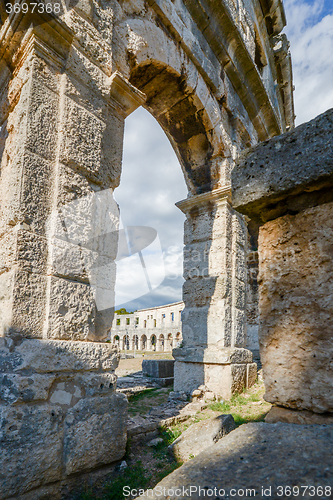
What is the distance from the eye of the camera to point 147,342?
26.3m

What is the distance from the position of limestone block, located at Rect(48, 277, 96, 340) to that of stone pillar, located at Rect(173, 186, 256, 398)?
255 cm

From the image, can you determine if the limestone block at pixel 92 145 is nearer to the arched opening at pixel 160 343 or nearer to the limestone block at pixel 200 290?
the limestone block at pixel 200 290

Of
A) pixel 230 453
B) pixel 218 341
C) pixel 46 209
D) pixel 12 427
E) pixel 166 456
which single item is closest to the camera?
pixel 230 453

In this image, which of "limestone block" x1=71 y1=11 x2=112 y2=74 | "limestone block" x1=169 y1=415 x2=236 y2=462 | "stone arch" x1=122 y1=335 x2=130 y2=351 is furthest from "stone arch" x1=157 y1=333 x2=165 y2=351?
"limestone block" x1=71 y1=11 x2=112 y2=74

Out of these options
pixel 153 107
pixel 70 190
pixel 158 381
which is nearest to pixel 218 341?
pixel 158 381

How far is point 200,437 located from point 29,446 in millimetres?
1334

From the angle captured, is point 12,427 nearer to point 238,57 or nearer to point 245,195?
point 245,195

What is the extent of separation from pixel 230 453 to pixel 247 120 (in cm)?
667

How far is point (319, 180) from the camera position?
133 cm

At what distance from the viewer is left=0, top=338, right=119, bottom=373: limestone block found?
190cm

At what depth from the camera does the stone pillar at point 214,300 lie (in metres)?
4.45

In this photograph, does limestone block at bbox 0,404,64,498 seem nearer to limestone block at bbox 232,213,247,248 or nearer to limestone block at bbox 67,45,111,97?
limestone block at bbox 67,45,111,97

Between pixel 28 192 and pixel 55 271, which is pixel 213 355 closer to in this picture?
pixel 55 271

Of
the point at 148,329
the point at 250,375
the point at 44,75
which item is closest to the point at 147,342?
the point at 148,329
